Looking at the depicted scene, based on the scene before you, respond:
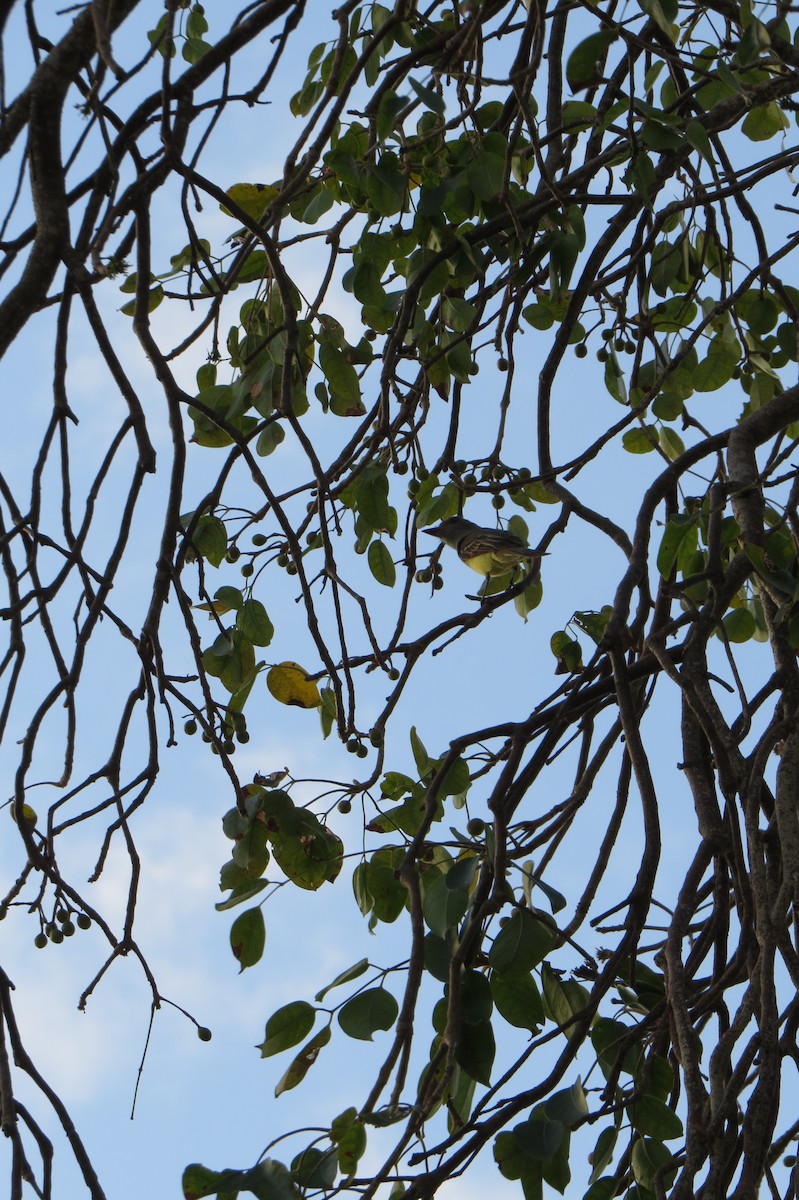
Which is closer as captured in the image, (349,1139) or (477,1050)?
(349,1139)

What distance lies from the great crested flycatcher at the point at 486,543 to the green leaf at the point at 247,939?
1034mm

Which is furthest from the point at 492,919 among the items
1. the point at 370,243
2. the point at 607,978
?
the point at 370,243

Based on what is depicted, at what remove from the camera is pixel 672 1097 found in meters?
2.14

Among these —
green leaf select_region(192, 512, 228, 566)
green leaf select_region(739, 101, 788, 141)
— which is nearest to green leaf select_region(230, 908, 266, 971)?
green leaf select_region(192, 512, 228, 566)

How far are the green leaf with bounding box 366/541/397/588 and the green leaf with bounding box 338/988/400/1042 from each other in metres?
1.12

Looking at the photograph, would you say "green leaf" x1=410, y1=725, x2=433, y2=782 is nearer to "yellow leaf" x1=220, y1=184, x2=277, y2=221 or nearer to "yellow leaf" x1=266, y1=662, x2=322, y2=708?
"yellow leaf" x1=266, y1=662, x2=322, y2=708

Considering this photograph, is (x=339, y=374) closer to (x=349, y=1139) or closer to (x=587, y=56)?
(x=587, y=56)

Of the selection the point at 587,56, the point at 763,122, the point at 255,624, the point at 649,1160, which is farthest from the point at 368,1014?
the point at 763,122

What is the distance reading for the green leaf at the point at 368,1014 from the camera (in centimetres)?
185

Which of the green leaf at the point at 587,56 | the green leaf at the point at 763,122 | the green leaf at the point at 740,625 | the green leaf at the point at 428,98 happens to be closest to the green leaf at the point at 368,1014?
the green leaf at the point at 740,625

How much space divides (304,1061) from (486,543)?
2.03 m

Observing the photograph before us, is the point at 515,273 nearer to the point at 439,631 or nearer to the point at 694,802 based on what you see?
the point at 439,631

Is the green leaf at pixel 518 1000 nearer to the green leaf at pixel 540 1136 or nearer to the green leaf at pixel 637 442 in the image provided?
the green leaf at pixel 540 1136

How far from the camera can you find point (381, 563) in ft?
9.20
